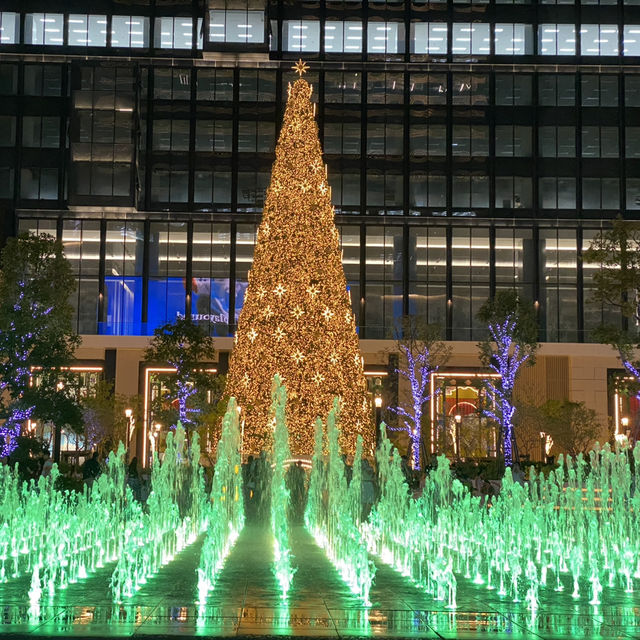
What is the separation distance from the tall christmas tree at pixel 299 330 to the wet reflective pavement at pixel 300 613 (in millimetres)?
14245

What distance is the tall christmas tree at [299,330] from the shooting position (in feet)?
96.7

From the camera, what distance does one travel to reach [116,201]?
61.7 metres

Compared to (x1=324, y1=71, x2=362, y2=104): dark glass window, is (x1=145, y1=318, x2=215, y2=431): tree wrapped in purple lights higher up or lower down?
lower down

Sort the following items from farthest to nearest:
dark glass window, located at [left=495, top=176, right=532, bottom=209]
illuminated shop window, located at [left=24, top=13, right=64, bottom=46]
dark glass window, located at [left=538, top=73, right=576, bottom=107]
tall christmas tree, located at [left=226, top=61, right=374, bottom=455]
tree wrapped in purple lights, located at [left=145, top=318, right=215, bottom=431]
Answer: dark glass window, located at [left=538, top=73, right=576, bottom=107] < illuminated shop window, located at [left=24, top=13, right=64, bottom=46] < dark glass window, located at [left=495, top=176, right=532, bottom=209] < tree wrapped in purple lights, located at [left=145, top=318, right=215, bottom=431] < tall christmas tree, located at [left=226, top=61, right=374, bottom=455]

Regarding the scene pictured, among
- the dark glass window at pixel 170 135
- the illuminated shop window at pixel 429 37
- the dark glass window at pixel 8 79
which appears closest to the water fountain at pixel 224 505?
the dark glass window at pixel 170 135

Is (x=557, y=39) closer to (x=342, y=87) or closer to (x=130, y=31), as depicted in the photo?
(x=342, y=87)

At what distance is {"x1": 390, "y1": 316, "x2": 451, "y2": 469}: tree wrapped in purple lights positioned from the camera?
56469 mm

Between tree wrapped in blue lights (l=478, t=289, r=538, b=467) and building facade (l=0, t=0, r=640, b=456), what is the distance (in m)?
7.40

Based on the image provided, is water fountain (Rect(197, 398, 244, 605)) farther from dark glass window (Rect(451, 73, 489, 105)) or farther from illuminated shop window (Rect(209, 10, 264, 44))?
dark glass window (Rect(451, 73, 489, 105))

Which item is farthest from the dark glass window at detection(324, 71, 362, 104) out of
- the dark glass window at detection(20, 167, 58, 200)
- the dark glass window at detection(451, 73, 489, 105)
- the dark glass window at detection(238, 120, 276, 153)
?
the dark glass window at detection(20, 167, 58, 200)

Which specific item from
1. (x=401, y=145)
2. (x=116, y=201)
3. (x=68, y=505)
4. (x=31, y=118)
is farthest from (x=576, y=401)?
(x=68, y=505)

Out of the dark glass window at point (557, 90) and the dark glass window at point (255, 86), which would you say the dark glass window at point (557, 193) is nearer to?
the dark glass window at point (557, 90)

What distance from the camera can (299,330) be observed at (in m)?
29.7

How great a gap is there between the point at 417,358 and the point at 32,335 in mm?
26789
